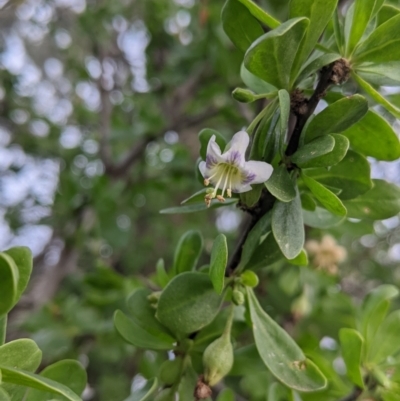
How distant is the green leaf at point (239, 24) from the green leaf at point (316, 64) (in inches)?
2.3

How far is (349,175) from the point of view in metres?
0.45

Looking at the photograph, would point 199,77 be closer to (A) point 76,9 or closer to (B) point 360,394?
(A) point 76,9

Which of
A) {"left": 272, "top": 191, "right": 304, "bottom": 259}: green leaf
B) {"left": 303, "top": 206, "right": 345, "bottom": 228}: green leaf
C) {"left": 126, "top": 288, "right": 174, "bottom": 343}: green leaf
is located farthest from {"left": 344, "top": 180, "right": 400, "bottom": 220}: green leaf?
{"left": 126, "top": 288, "right": 174, "bottom": 343}: green leaf

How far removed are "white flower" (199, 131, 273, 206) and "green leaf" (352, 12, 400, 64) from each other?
133 mm

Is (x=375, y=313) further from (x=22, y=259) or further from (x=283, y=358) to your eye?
(x=22, y=259)

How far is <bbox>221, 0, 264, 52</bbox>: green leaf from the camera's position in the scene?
16.3 inches

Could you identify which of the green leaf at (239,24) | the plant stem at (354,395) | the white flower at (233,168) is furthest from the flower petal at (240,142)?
the plant stem at (354,395)

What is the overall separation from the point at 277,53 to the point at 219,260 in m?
0.17

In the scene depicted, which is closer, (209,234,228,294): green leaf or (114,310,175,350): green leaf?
(209,234,228,294): green leaf

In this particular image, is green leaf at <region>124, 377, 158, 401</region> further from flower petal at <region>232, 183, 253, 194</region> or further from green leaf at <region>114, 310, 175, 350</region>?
flower petal at <region>232, 183, 253, 194</region>

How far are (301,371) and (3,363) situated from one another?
0.82ft

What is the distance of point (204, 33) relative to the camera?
126 cm

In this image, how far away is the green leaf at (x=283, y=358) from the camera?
412 mm

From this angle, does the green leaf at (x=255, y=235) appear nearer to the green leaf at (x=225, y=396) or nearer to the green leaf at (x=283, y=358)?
the green leaf at (x=283, y=358)
